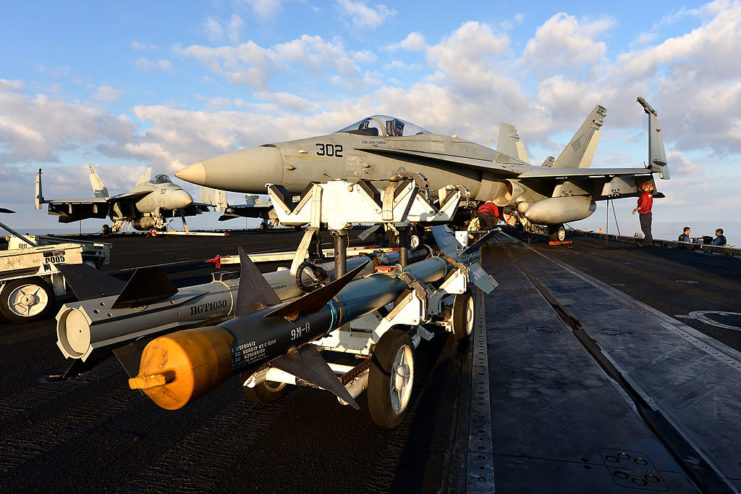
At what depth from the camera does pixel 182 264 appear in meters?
18.0

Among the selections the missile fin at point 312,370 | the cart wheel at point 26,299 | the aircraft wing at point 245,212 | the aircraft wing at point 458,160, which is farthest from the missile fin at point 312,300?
the aircraft wing at point 245,212

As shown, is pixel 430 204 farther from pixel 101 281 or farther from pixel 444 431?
pixel 101 281

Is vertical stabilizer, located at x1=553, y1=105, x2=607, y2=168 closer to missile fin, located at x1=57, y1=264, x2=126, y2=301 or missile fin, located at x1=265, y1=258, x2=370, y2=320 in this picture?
missile fin, located at x1=265, y1=258, x2=370, y2=320

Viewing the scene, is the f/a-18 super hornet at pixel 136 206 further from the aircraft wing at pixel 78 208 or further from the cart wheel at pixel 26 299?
the cart wheel at pixel 26 299

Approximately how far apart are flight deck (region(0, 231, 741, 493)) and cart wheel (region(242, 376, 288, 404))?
0.12 m

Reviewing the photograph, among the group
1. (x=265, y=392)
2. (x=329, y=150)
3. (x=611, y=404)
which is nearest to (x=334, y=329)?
(x=265, y=392)

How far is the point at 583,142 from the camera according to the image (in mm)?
27344

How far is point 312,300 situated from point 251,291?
1.79ft

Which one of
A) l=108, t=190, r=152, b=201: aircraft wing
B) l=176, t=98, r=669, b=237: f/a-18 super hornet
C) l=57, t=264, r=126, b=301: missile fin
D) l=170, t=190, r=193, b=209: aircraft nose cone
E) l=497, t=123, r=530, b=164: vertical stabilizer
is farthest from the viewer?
l=108, t=190, r=152, b=201: aircraft wing

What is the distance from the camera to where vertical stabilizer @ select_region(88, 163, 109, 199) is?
5006cm

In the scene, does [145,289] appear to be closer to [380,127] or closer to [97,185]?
[380,127]

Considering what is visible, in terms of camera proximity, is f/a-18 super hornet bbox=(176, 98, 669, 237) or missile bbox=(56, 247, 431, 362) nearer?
missile bbox=(56, 247, 431, 362)

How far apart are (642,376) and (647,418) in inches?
51.1

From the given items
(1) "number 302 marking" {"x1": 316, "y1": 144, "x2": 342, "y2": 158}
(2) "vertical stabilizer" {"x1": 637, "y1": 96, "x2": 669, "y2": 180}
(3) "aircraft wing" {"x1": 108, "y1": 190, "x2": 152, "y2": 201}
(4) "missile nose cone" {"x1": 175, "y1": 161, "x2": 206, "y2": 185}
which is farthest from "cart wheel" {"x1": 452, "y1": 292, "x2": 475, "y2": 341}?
(3) "aircraft wing" {"x1": 108, "y1": 190, "x2": 152, "y2": 201}
